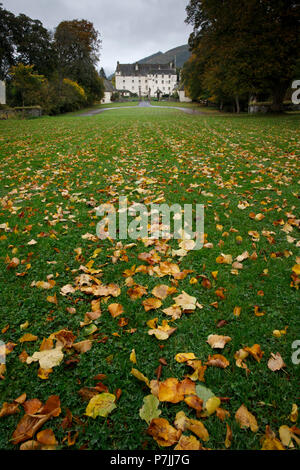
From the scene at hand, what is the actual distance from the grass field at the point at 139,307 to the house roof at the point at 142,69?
121 metres

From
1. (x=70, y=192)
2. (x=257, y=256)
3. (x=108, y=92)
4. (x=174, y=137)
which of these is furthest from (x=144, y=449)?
(x=108, y=92)

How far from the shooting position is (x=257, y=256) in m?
2.69

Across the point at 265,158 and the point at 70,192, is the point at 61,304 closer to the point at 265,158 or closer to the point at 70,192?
the point at 70,192

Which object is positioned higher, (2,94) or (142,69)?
(142,69)

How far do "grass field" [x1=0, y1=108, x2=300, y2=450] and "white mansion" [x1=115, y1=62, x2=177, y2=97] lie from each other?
115816mm

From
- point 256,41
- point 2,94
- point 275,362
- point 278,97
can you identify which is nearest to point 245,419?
point 275,362

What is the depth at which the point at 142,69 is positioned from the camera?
4168 inches

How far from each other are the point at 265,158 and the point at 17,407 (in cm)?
727

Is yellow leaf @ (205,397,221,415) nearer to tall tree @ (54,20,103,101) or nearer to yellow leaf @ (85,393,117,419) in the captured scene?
yellow leaf @ (85,393,117,419)

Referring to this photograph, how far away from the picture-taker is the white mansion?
10419cm

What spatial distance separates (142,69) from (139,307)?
126744 millimetres

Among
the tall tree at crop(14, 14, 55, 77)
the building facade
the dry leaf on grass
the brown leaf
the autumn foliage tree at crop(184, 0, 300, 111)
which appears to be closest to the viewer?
the dry leaf on grass

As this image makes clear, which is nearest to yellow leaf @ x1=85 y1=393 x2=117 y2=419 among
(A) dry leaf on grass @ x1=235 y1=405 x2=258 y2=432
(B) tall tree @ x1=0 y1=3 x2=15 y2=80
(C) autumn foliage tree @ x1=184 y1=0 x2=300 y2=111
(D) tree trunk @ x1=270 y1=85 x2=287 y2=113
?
(A) dry leaf on grass @ x1=235 y1=405 x2=258 y2=432

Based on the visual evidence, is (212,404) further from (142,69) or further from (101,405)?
(142,69)
